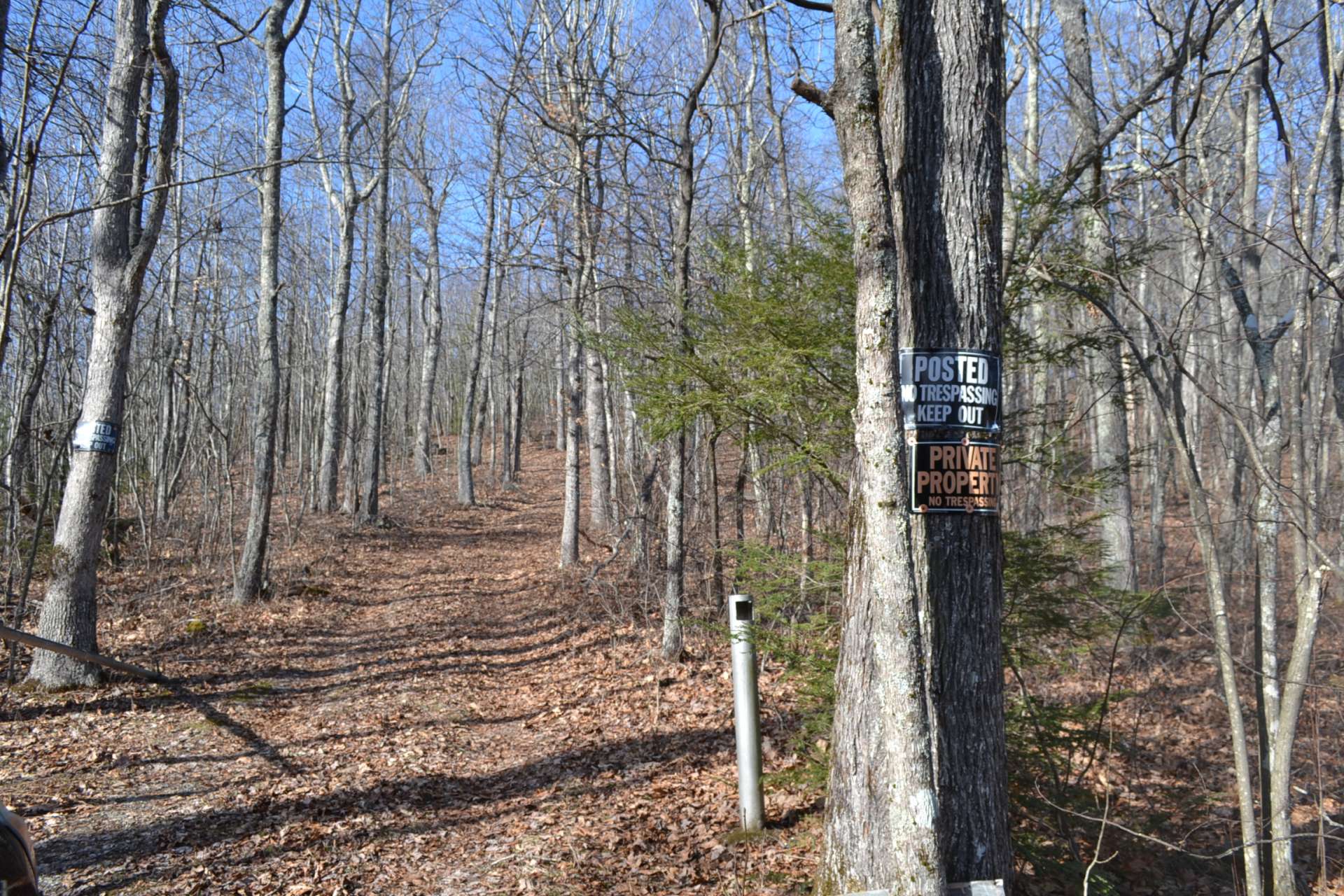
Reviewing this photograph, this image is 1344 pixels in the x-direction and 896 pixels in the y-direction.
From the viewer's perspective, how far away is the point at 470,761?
6109 mm

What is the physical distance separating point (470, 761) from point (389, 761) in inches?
22.1

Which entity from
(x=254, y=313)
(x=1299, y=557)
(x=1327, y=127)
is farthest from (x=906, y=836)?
(x=254, y=313)

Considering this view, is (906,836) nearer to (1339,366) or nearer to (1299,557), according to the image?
(1299,557)

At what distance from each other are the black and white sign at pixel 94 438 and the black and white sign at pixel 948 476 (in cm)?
702

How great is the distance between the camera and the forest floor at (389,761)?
4.41 metres

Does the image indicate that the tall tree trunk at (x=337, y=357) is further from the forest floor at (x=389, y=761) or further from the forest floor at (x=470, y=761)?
the forest floor at (x=389, y=761)

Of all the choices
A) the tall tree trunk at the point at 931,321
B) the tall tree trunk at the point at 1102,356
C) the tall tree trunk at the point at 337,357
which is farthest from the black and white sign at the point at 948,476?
the tall tree trunk at the point at 337,357

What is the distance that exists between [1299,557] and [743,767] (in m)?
3.17

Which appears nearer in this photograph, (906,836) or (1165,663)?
(906,836)

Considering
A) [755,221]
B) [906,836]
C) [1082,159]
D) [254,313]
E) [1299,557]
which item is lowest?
[906,836]

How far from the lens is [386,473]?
23688mm

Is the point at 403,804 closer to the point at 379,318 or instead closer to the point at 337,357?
the point at 337,357

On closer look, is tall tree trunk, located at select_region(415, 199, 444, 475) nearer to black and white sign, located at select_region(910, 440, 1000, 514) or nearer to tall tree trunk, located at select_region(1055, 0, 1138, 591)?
tall tree trunk, located at select_region(1055, 0, 1138, 591)

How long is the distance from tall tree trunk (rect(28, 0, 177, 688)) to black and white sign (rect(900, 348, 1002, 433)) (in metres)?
6.93
